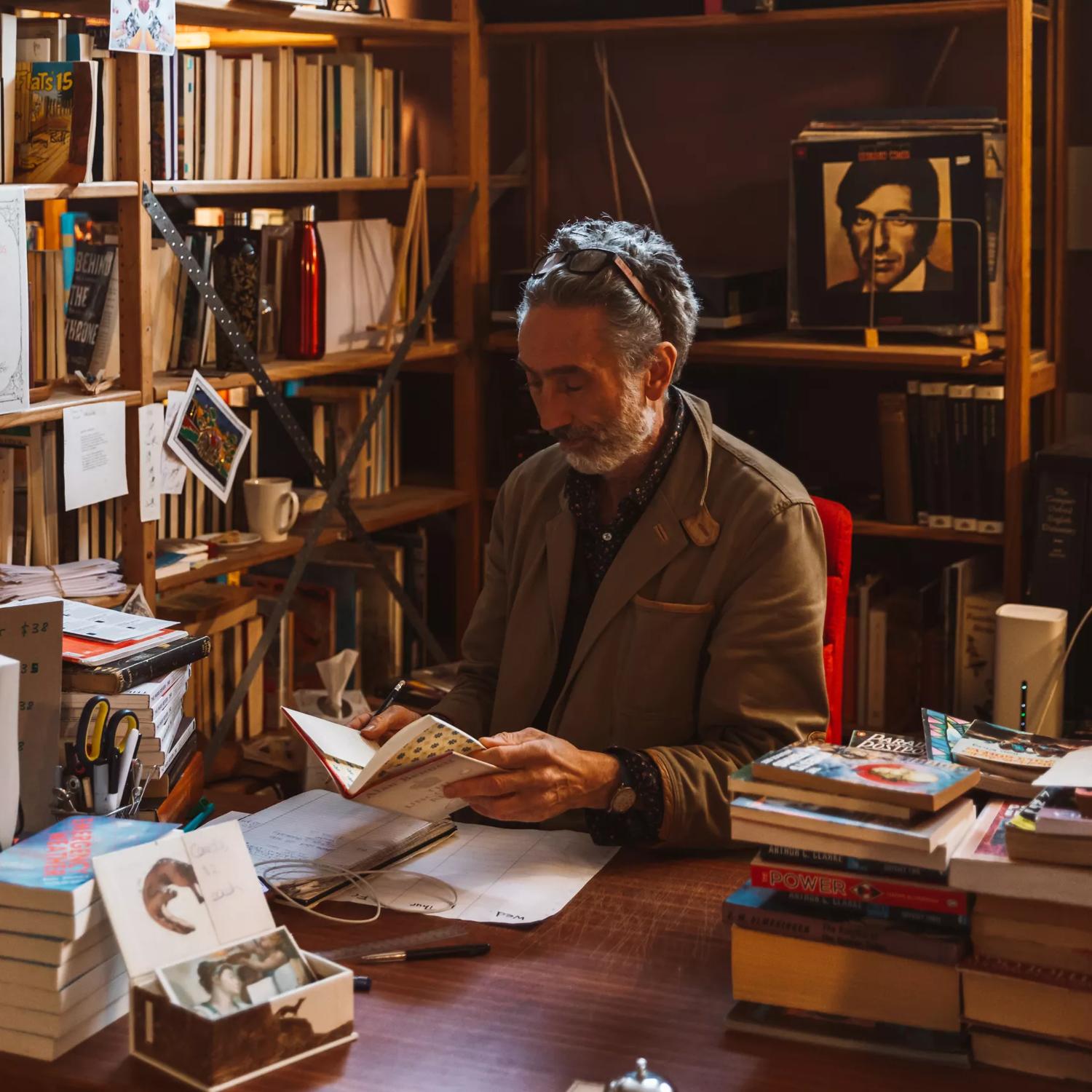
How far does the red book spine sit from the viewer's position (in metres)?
1.33

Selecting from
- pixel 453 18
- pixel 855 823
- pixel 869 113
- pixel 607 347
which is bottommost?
pixel 855 823

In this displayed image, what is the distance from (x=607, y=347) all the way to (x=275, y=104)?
1.32 meters

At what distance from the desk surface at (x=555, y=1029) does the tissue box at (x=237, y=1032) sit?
1cm

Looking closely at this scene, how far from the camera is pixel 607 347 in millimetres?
2137

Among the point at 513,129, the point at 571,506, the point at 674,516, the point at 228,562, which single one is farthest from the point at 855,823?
the point at 513,129

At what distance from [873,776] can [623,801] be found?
1.58 feet

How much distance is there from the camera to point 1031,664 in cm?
292

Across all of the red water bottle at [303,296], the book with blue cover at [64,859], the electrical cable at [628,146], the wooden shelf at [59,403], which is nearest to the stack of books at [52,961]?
the book with blue cover at [64,859]

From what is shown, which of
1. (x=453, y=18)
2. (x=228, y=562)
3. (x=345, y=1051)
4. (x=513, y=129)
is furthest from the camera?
(x=513, y=129)

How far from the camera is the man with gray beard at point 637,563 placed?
1992mm

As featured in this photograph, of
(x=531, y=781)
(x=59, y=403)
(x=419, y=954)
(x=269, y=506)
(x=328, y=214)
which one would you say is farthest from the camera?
(x=328, y=214)

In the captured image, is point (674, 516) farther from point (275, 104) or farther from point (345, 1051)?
point (275, 104)

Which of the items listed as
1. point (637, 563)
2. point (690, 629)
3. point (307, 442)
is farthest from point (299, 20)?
point (690, 629)

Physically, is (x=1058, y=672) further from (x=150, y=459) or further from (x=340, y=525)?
(x=150, y=459)
